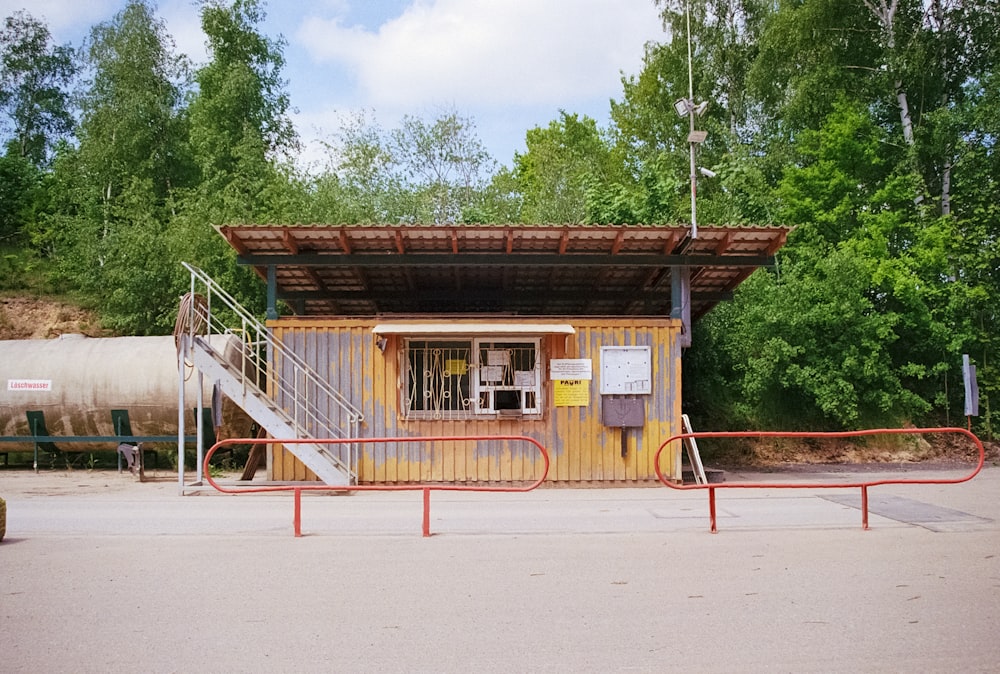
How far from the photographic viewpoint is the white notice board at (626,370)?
13.9 metres

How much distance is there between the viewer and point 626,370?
13945 mm

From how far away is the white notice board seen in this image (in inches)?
547

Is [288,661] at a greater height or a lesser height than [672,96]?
lesser

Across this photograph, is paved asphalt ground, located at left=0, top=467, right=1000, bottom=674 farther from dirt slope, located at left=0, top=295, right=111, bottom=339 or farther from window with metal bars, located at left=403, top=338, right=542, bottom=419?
dirt slope, located at left=0, top=295, right=111, bottom=339

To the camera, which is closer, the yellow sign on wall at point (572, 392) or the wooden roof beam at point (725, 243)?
the wooden roof beam at point (725, 243)

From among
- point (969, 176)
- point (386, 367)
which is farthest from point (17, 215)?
point (969, 176)

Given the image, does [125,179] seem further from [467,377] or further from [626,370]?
[626,370]

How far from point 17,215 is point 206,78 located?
9.88m

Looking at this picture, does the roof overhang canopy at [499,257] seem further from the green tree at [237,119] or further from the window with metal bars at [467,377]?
the green tree at [237,119]

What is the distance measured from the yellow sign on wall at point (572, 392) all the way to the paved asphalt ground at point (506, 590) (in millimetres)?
3153

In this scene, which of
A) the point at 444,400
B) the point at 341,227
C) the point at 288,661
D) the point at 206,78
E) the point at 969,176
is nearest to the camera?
the point at 288,661

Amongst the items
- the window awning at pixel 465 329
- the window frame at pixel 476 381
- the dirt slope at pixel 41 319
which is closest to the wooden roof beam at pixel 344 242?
the window awning at pixel 465 329

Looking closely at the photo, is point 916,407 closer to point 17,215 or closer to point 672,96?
point 672,96

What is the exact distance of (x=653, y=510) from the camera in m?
10.9
